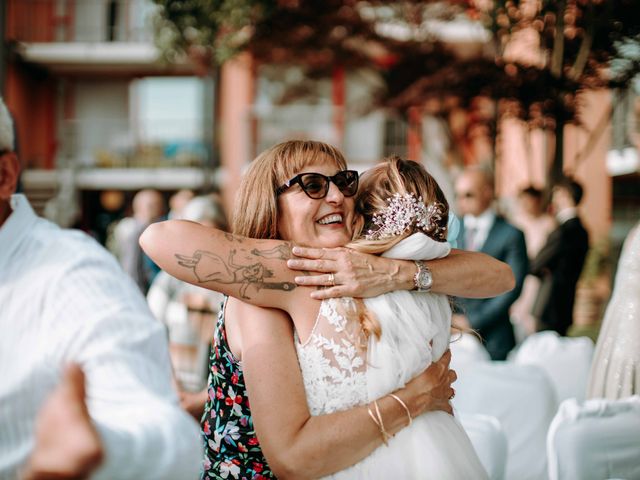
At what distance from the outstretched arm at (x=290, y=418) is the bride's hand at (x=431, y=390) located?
3 centimetres

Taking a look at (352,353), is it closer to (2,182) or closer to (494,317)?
(2,182)

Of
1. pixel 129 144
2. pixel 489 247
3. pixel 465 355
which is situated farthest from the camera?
pixel 129 144

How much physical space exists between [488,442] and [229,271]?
1444 mm

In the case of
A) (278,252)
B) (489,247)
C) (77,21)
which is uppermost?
(77,21)

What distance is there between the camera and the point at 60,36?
75.4 feet

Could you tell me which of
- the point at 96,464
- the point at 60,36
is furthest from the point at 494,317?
the point at 60,36

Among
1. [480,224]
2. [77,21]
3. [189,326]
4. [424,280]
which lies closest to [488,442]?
[424,280]

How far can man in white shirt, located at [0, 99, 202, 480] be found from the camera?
1.30 metres

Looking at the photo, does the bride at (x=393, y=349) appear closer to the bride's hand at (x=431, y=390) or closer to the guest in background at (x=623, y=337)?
the bride's hand at (x=431, y=390)

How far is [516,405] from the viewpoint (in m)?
3.67

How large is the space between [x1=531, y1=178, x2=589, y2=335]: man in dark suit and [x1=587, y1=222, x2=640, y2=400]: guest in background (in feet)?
11.8

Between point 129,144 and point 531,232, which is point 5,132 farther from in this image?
point 129,144

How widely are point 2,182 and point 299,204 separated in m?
0.79

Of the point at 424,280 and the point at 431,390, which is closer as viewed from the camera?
the point at 431,390
